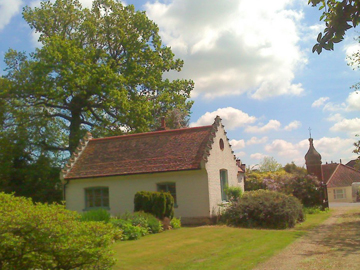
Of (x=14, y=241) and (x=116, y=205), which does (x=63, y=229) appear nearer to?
(x=14, y=241)

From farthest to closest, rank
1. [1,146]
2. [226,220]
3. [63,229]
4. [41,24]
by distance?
[41,24]
[1,146]
[226,220]
[63,229]

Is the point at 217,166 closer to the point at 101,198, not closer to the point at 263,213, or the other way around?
the point at 263,213

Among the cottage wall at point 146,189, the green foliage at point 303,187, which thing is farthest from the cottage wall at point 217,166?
the green foliage at point 303,187

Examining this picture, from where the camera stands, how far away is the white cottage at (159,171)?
21.2 metres

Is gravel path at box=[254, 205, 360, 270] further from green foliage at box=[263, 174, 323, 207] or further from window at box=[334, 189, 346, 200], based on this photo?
window at box=[334, 189, 346, 200]

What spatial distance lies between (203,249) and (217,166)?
10.2 meters

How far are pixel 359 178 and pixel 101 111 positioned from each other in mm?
46363

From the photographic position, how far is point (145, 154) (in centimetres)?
2364

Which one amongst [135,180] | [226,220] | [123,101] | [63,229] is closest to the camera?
[63,229]

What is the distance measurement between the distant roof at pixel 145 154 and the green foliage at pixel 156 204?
2713mm

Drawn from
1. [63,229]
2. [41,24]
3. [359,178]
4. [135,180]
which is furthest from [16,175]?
[359,178]

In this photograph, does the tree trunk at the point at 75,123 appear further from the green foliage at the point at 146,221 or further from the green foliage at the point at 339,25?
the green foliage at the point at 339,25

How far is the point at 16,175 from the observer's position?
1156 inches

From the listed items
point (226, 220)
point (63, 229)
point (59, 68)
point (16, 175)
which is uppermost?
point (59, 68)
